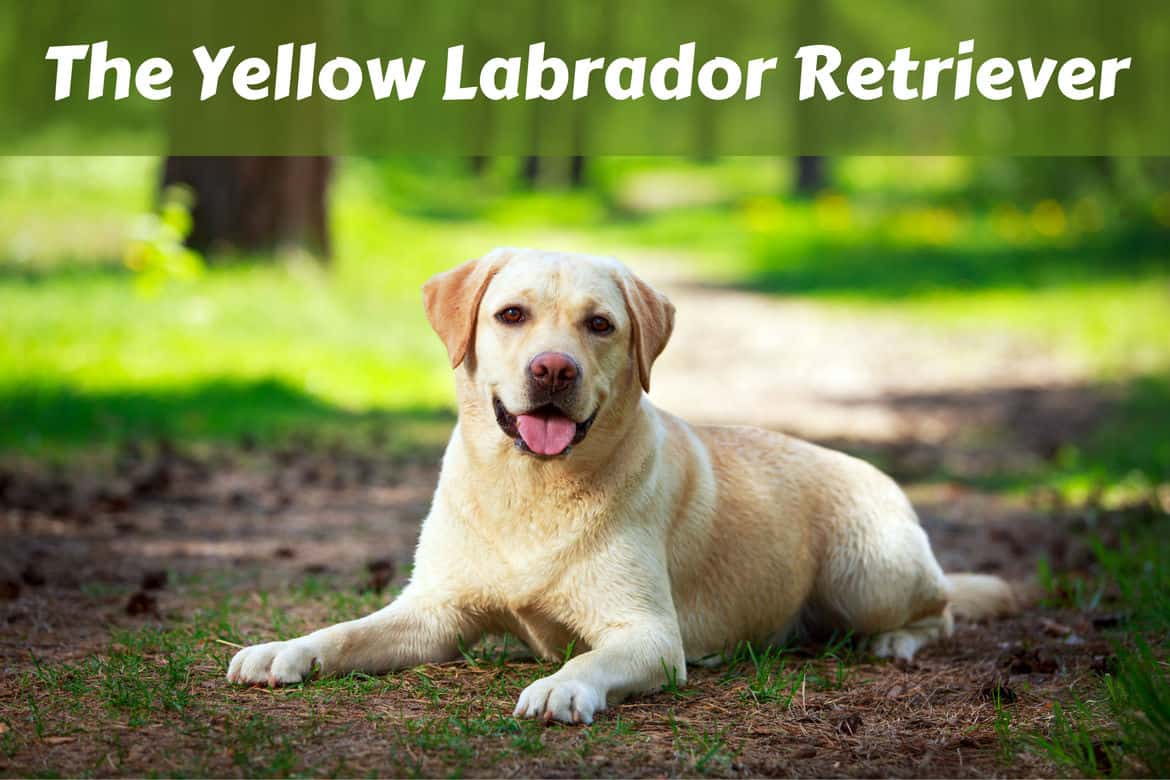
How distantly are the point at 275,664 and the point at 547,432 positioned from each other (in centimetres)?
111

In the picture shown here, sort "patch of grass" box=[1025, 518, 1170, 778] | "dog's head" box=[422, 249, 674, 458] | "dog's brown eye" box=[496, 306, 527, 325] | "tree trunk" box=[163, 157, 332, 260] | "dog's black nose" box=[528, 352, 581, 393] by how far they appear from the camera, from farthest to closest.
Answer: "tree trunk" box=[163, 157, 332, 260] → "dog's brown eye" box=[496, 306, 527, 325] → "dog's head" box=[422, 249, 674, 458] → "dog's black nose" box=[528, 352, 581, 393] → "patch of grass" box=[1025, 518, 1170, 778]

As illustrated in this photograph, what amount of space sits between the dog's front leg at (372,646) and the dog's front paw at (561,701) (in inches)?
25.9

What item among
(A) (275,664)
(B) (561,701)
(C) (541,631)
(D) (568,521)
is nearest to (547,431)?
(D) (568,521)

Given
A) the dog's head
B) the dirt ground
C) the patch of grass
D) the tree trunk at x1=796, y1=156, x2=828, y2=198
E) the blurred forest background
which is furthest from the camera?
the tree trunk at x1=796, y1=156, x2=828, y2=198

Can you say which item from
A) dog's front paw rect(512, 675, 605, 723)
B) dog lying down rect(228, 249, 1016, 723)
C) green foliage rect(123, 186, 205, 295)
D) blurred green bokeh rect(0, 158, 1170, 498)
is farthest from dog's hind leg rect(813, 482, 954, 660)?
green foliage rect(123, 186, 205, 295)

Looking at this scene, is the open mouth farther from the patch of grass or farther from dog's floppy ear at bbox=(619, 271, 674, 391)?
the patch of grass

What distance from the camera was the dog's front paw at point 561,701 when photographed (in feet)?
12.3

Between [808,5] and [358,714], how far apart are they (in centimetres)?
2944

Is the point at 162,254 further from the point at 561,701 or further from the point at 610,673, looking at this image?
the point at 561,701

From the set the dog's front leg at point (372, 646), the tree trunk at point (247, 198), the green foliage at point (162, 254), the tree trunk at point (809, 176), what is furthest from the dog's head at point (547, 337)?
the tree trunk at point (809, 176)

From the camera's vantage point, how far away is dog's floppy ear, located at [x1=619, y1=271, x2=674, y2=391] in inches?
173

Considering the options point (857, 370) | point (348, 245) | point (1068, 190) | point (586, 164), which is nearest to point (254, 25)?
point (348, 245)

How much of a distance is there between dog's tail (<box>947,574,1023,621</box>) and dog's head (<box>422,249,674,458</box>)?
2.02 meters

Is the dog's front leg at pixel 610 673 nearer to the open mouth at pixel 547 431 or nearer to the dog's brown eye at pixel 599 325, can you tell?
the open mouth at pixel 547 431
